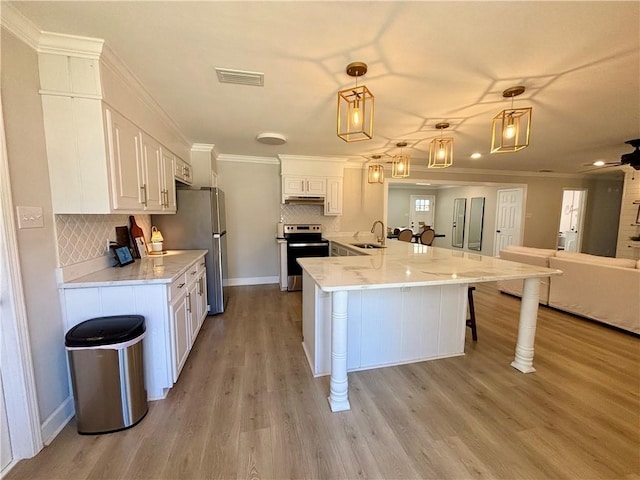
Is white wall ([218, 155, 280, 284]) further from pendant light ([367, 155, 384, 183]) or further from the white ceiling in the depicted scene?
pendant light ([367, 155, 384, 183])

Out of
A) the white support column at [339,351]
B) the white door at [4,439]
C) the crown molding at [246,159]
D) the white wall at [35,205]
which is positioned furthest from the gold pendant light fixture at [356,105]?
the crown molding at [246,159]

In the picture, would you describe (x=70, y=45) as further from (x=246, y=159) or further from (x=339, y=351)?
(x=246, y=159)

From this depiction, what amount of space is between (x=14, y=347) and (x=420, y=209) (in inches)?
399

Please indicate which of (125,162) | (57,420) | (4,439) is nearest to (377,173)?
(125,162)

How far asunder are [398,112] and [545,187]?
6006 millimetres

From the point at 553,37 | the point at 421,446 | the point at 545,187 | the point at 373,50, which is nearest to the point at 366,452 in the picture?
the point at 421,446

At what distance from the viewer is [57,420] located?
1600 millimetres

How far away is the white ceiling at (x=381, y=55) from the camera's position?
53.5 inches

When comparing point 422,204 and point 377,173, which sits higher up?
point 377,173

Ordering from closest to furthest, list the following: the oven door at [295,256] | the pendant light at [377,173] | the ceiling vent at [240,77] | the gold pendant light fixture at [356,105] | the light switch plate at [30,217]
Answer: the light switch plate at [30,217] < the gold pendant light fixture at [356,105] < the ceiling vent at [240,77] < the pendant light at [377,173] < the oven door at [295,256]

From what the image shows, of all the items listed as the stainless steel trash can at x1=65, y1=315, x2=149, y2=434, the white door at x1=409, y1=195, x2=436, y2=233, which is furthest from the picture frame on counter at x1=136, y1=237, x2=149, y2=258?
the white door at x1=409, y1=195, x2=436, y2=233

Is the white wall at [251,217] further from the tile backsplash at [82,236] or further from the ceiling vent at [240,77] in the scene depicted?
the ceiling vent at [240,77]

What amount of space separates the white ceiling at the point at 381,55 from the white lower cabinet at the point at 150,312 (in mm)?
1539

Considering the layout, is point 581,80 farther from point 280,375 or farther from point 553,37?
point 280,375
